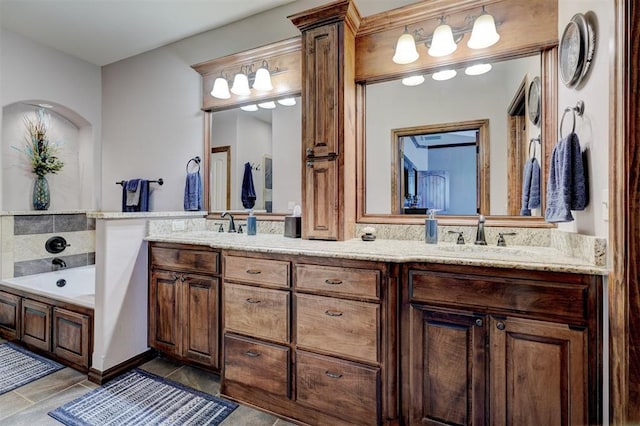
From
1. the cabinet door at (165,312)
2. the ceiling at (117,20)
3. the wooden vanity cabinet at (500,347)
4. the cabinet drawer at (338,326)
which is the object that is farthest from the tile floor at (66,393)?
the ceiling at (117,20)

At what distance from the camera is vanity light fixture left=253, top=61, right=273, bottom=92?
8.60 feet

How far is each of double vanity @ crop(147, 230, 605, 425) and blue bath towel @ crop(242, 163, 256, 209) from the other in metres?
0.79

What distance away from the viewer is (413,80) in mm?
2207

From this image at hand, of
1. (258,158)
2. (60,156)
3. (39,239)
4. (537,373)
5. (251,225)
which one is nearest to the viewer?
(537,373)

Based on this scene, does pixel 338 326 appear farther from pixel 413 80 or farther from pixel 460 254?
pixel 413 80

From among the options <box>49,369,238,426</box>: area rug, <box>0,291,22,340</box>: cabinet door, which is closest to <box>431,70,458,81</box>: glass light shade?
<box>49,369,238,426</box>: area rug

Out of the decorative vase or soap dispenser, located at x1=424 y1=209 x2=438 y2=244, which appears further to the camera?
the decorative vase

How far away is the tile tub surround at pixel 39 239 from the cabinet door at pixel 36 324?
66 cm

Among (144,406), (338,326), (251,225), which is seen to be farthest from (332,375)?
(251,225)

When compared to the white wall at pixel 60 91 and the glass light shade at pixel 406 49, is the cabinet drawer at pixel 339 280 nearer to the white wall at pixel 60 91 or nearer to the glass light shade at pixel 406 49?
the glass light shade at pixel 406 49

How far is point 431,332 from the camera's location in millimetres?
1478

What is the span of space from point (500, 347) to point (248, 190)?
7.00 ft

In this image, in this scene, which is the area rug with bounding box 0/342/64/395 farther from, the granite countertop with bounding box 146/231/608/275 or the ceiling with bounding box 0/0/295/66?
the ceiling with bounding box 0/0/295/66

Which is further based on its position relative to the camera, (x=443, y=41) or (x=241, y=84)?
(x=241, y=84)
